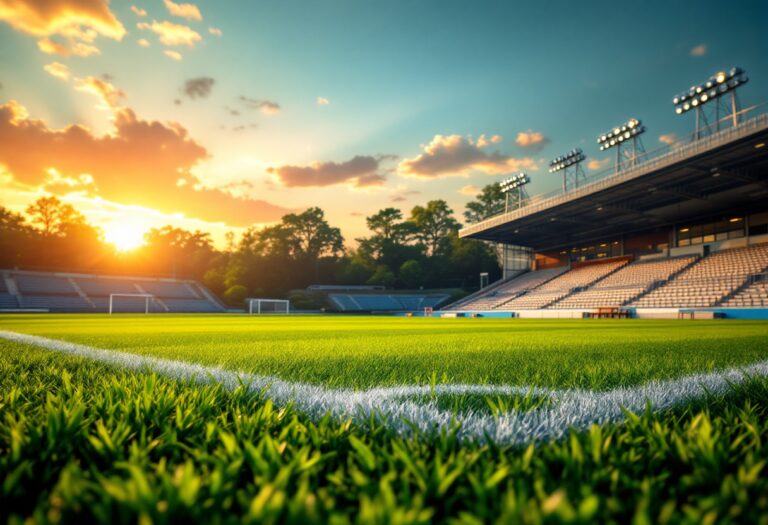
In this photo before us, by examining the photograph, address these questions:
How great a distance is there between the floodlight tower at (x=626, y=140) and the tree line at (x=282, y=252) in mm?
25641

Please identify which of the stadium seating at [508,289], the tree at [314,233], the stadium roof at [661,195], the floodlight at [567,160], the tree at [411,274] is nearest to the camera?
the stadium roof at [661,195]

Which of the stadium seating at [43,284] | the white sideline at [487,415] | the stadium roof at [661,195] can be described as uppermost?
the stadium roof at [661,195]

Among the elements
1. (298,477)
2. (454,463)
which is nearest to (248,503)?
(298,477)

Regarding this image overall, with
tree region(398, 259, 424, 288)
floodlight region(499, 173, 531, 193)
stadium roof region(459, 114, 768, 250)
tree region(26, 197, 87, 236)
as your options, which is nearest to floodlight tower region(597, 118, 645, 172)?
stadium roof region(459, 114, 768, 250)

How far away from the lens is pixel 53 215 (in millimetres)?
50781

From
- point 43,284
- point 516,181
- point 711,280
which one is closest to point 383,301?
point 516,181

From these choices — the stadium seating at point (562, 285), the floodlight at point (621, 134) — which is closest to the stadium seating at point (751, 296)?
the stadium seating at point (562, 285)

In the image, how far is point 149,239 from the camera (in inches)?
2309

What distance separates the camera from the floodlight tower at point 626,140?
26203 mm

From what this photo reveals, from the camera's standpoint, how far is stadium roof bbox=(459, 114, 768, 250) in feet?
59.2

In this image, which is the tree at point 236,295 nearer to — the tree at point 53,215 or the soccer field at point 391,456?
the tree at point 53,215

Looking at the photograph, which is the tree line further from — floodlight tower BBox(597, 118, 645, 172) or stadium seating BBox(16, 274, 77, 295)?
floodlight tower BBox(597, 118, 645, 172)

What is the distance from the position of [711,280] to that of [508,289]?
1589cm

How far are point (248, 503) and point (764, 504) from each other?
94 cm
